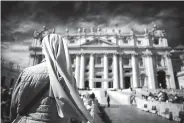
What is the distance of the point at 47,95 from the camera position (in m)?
0.83

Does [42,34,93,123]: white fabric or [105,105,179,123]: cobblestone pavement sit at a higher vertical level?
[42,34,93,123]: white fabric

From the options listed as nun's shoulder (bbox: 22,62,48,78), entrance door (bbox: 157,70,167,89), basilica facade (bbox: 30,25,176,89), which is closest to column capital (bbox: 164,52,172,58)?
basilica facade (bbox: 30,25,176,89)

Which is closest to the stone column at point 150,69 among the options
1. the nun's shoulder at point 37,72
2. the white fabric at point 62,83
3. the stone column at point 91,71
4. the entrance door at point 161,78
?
the entrance door at point 161,78

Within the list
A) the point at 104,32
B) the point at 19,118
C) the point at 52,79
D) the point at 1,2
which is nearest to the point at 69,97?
the point at 52,79

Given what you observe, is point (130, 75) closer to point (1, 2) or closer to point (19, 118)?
point (1, 2)

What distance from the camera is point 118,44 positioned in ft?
58.3

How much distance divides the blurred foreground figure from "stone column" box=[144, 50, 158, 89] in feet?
55.6

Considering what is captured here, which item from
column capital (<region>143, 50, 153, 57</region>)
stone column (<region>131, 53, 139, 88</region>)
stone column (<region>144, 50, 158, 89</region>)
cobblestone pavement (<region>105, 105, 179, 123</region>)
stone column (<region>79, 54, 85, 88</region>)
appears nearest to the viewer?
cobblestone pavement (<region>105, 105, 179, 123</region>)

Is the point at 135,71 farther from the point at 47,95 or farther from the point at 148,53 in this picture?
the point at 47,95

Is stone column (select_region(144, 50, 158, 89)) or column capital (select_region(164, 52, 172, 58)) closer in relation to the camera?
stone column (select_region(144, 50, 158, 89))

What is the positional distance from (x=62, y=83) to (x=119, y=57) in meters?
17.3

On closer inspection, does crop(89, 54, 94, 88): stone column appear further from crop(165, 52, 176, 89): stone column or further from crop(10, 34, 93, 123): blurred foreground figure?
crop(10, 34, 93, 123): blurred foreground figure

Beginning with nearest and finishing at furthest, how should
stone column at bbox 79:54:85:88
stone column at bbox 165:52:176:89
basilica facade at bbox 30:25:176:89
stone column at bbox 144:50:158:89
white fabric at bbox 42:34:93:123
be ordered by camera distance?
white fabric at bbox 42:34:93:123 < stone column at bbox 165:52:176:89 < stone column at bbox 144:50:158:89 < stone column at bbox 79:54:85:88 < basilica facade at bbox 30:25:176:89

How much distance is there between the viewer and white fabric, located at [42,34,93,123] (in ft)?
2.52
